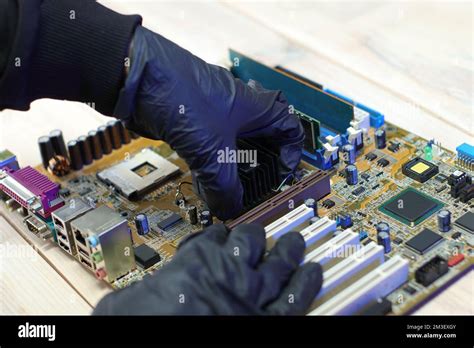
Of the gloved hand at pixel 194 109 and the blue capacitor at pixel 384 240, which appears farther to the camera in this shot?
the gloved hand at pixel 194 109

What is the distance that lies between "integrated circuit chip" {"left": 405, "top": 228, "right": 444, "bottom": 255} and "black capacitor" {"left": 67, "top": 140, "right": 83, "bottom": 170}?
2199mm

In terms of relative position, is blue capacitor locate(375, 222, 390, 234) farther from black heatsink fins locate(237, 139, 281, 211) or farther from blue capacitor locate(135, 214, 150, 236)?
blue capacitor locate(135, 214, 150, 236)

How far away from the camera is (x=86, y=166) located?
522cm

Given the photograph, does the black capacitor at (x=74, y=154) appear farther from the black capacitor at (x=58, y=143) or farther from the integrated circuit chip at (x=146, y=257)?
the integrated circuit chip at (x=146, y=257)

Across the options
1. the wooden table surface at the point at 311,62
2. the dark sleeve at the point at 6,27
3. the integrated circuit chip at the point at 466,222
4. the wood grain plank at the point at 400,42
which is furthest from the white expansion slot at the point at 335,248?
the dark sleeve at the point at 6,27

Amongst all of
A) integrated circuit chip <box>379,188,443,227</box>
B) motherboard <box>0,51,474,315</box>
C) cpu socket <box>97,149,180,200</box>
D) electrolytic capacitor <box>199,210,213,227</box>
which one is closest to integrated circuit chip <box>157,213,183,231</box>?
motherboard <box>0,51,474,315</box>

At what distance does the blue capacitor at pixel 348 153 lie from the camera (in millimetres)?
4754

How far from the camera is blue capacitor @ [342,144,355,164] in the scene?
4754 mm

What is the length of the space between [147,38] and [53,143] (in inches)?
50.9

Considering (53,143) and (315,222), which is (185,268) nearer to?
(315,222)

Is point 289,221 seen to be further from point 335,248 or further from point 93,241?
point 93,241

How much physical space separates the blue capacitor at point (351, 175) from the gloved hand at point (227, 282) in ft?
2.78

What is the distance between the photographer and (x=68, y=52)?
4191mm
